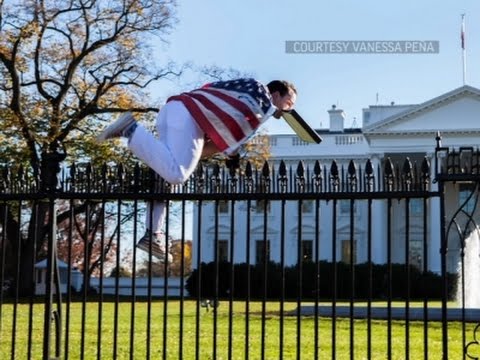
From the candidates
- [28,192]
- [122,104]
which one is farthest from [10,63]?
[28,192]

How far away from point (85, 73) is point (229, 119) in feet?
88.3

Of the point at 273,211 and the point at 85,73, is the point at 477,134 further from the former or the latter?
the point at 85,73

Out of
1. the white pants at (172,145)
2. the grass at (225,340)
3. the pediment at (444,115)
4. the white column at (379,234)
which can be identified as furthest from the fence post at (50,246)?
the pediment at (444,115)

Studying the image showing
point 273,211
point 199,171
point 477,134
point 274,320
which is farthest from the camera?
point 273,211

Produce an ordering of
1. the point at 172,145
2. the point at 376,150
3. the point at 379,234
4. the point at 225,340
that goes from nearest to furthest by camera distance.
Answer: the point at 172,145 < the point at 225,340 < the point at 376,150 < the point at 379,234

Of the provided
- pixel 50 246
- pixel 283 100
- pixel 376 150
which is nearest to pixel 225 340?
pixel 50 246

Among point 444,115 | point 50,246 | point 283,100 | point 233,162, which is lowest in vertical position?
point 50,246

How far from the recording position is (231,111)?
520 cm

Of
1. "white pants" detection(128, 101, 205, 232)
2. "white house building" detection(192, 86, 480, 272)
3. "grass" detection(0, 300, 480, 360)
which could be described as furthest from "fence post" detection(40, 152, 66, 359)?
"white house building" detection(192, 86, 480, 272)

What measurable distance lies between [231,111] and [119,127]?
0.73 m

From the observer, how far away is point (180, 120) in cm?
518

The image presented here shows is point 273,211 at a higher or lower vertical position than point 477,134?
lower

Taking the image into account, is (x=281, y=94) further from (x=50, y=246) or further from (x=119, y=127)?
(x=50, y=246)

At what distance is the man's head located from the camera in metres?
5.51
